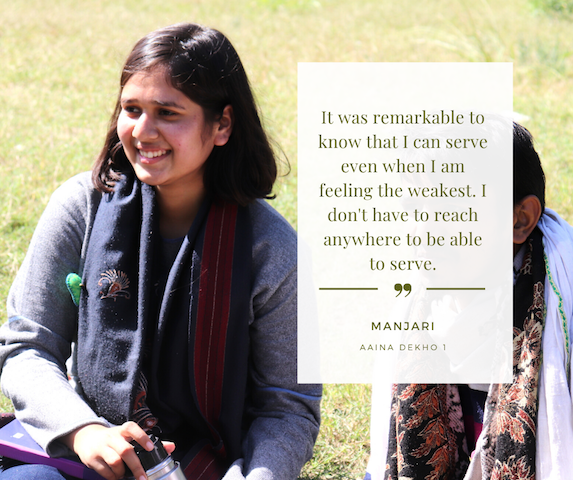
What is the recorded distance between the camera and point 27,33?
8.28 m

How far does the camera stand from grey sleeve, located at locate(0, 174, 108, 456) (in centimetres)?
185

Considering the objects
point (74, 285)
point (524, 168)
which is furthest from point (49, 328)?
point (524, 168)

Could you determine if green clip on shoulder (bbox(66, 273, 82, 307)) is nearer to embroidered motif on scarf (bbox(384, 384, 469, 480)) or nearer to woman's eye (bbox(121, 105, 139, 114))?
woman's eye (bbox(121, 105, 139, 114))

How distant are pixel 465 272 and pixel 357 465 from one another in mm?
1173

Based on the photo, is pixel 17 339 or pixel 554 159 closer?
pixel 17 339

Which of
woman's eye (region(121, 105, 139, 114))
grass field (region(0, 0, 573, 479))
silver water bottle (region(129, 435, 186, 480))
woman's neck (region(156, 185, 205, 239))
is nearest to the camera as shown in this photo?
Answer: silver water bottle (region(129, 435, 186, 480))

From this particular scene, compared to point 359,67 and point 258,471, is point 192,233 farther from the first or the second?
point 359,67

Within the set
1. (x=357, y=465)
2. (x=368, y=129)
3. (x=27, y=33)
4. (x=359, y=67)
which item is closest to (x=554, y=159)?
(x=368, y=129)

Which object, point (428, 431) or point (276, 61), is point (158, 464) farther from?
point (276, 61)

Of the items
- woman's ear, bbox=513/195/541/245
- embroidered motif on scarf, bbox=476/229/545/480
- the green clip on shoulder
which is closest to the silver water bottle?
the green clip on shoulder

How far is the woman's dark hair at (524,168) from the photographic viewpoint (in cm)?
173

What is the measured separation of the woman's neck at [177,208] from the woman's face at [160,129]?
0.33ft

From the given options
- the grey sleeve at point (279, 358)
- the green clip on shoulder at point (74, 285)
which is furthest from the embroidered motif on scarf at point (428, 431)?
the green clip on shoulder at point (74, 285)

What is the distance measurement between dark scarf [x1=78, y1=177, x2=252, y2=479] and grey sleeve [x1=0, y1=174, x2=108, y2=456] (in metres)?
0.06
